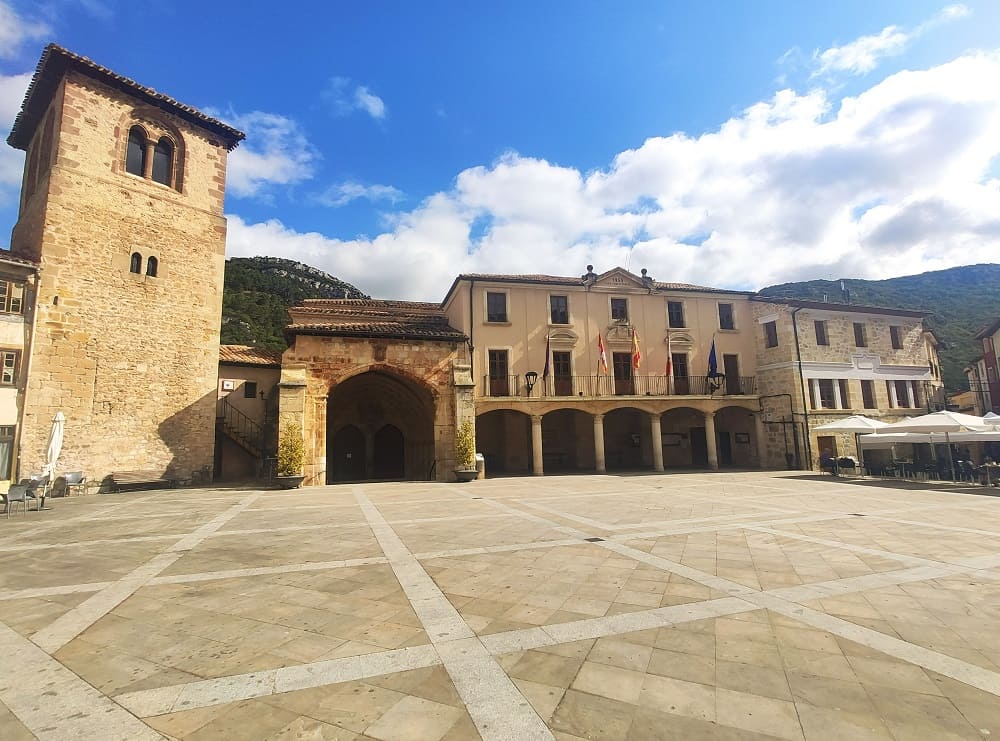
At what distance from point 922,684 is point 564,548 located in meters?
4.01

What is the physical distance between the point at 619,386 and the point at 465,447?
896 centimetres

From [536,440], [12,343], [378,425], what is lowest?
[536,440]

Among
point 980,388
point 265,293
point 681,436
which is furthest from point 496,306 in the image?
point 265,293

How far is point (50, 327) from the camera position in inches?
556

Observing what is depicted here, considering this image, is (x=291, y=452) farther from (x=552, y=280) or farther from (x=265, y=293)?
(x=265, y=293)

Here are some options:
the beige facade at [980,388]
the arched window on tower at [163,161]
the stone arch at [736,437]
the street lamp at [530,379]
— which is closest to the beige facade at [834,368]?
the stone arch at [736,437]

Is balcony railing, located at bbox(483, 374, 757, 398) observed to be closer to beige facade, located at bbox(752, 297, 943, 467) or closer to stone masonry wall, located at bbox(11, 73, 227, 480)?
beige facade, located at bbox(752, 297, 943, 467)

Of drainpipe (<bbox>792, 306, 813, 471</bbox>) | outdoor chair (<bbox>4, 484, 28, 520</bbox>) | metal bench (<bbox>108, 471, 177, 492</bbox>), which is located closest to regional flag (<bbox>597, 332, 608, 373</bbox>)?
drainpipe (<bbox>792, 306, 813, 471</bbox>)

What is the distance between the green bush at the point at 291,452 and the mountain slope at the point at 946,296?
39388mm

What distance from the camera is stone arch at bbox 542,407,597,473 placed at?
2341 cm

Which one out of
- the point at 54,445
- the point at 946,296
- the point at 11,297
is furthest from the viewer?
the point at 946,296

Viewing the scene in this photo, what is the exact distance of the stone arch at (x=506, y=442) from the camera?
22.4 metres

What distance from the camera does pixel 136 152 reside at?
55.1ft

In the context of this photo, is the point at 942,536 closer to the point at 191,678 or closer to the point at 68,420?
the point at 191,678
